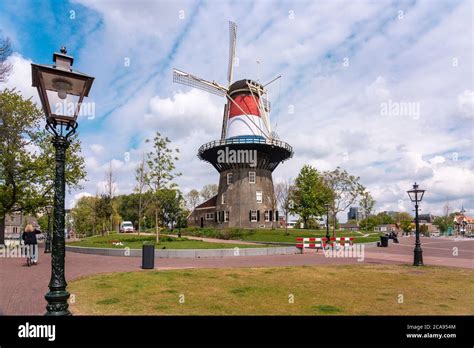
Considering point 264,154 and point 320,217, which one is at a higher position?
point 264,154

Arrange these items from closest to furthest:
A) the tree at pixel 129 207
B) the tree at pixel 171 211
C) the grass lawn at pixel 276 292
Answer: the grass lawn at pixel 276 292, the tree at pixel 171 211, the tree at pixel 129 207

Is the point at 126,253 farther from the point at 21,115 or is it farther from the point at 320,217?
the point at 320,217

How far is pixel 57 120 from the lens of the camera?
531 cm

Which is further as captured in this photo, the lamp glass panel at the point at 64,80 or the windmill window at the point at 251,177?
the windmill window at the point at 251,177

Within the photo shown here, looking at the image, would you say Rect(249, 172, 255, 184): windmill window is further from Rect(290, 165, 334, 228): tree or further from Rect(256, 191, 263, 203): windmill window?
Rect(290, 165, 334, 228): tree

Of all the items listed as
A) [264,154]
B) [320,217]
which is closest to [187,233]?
[264,154]

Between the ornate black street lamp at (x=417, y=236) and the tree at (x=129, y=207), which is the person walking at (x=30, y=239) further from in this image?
the tree at (x=129, y=207)

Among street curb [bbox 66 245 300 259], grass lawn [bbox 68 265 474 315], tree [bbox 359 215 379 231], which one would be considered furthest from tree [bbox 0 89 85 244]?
tree [bbox 359 215 379 231]

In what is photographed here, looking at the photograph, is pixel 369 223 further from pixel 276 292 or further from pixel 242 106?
pixel 276 292

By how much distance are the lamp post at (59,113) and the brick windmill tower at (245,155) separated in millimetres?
36398

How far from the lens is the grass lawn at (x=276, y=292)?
299 inches

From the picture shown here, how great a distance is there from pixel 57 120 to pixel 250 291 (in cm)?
678

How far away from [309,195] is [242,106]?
17.8 m

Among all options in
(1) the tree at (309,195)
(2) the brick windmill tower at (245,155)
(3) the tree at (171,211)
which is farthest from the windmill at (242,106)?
(3) the tree at (171,211)
